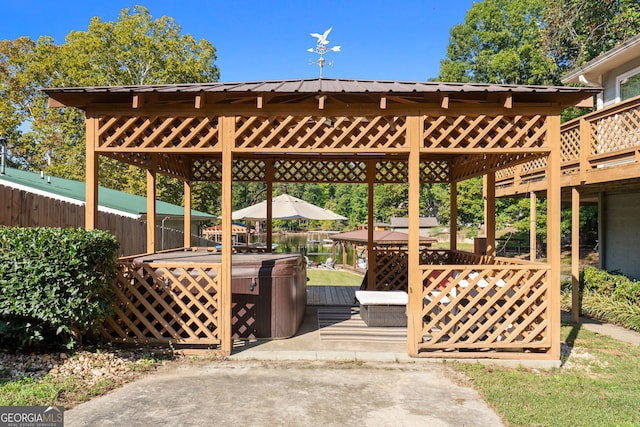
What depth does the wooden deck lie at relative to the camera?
768cm

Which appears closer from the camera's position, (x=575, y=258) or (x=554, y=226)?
(x=554, y=226)

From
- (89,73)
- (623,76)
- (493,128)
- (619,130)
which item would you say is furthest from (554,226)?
(89,73)

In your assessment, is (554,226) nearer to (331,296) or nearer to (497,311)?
(497,311)

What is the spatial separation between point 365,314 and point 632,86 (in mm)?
7892

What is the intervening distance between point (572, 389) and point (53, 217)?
715 cm

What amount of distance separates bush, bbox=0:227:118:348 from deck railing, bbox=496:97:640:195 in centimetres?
758

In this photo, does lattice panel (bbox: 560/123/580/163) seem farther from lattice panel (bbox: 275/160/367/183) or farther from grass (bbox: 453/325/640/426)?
lattice panel (bbox: 275/160/367/183)

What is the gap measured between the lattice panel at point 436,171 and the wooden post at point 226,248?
4.45m

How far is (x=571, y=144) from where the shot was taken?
311 inches

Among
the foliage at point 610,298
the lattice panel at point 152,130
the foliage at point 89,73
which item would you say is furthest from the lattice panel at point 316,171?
the foliage at point 89,73

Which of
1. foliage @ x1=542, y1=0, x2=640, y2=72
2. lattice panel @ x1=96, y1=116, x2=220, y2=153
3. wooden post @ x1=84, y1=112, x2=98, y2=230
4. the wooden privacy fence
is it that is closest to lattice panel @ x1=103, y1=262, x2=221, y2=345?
wooden post @ x1=84, y1=112, x2=98, y2=230

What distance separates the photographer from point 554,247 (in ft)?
15.6

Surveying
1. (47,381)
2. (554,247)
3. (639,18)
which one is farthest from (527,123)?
(639,18)

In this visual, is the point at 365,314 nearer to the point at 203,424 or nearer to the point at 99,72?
the point at 203,424
